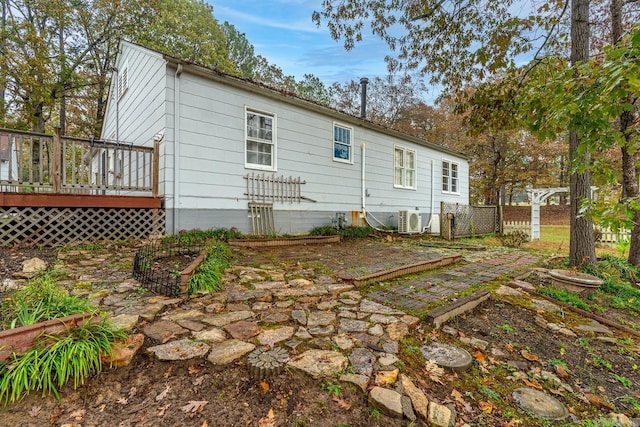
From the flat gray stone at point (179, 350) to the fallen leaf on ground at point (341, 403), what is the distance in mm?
857

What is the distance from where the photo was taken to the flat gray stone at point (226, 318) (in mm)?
2271

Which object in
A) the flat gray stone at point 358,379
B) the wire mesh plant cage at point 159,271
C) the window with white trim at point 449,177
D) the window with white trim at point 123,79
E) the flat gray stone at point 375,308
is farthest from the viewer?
the window with white trim at point 449,177

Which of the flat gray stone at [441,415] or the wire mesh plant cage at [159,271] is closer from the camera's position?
the flat gray stone at [441,415]

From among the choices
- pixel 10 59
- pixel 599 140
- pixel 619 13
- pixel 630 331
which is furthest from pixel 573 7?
pixel 10 59

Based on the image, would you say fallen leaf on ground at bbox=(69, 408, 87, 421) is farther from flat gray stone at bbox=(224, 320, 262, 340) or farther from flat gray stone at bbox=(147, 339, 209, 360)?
flat gray stone at bbox=(224, 320, 262, 340)

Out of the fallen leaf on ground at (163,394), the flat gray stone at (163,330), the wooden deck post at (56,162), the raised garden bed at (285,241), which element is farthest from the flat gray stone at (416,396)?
the wooden deck post at (56,162)

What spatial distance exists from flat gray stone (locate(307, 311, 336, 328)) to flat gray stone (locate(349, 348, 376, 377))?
18.1 inches

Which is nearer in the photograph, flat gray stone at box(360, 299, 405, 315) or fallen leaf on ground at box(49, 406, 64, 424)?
fallen leaf on ground at box(49, 406, 64, 424)

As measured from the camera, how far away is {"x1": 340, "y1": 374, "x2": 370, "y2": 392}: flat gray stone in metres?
1.62

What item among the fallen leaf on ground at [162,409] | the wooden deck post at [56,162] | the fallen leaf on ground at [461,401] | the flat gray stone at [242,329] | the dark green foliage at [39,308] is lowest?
the fallen leaf on ground at [461,401]

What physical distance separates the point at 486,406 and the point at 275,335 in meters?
1.37

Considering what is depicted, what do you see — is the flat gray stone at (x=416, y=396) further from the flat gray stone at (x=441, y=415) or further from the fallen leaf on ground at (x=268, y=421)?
the fallen leaf on ground at (x=268, y=421)

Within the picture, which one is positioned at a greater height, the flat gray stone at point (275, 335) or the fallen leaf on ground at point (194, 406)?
the flat gray stone at point (275, 335)

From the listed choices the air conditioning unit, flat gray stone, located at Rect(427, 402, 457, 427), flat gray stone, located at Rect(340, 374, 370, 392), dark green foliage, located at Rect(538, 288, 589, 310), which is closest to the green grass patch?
dark green foliage, located at Rect(538, 288, 589, 310)
